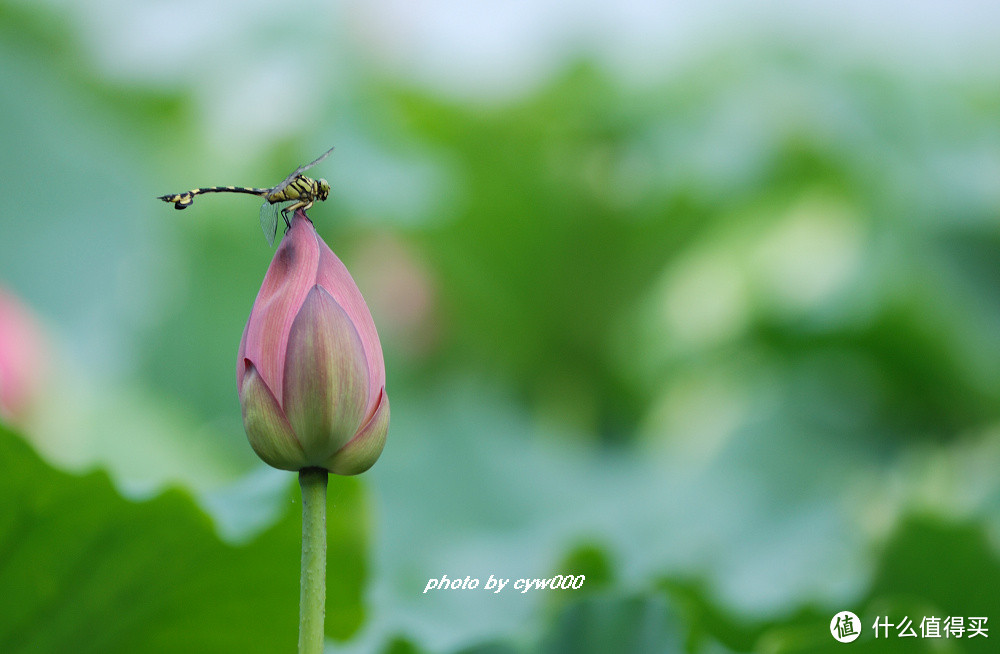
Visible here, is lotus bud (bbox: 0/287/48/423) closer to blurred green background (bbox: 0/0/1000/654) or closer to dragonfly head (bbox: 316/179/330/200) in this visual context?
blurred green background (bbox: 0/0/1000/654)

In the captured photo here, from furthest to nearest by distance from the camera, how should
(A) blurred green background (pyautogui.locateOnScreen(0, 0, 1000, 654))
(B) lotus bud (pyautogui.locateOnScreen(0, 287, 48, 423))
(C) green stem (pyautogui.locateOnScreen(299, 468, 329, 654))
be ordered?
(A) blurred green background (pyautogui.locateOnScreen(0, 0, 1000, 654)), (B) lotus bud (pyautogui.locateOnScreen(0, 287, 48, 423)), (C) green stem (pyautogui.locateOnScreen(299, 468, 329, 654))

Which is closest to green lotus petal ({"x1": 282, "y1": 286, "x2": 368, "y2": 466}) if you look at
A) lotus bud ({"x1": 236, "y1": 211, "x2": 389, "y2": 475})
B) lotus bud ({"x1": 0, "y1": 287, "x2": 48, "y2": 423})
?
lotus bud ({"x1": 236, "y1": 211, "x2": 389, "y2": 475})

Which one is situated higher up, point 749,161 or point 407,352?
point 749,161

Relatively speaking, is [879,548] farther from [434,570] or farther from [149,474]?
[149,474]

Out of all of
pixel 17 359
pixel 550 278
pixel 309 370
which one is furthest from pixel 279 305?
pixel 550 278

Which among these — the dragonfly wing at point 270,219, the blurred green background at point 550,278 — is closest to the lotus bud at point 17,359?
the blurred green background at point 550,278

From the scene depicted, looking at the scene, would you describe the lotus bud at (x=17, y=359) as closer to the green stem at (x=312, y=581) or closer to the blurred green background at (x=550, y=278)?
the blurred green background at (x=550, y=278)

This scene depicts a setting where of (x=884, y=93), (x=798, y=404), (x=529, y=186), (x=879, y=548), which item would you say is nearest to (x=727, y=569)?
(x=879, y=548)

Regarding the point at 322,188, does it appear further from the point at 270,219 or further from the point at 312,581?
the point at 312,581

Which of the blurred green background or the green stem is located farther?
the blurred green background
